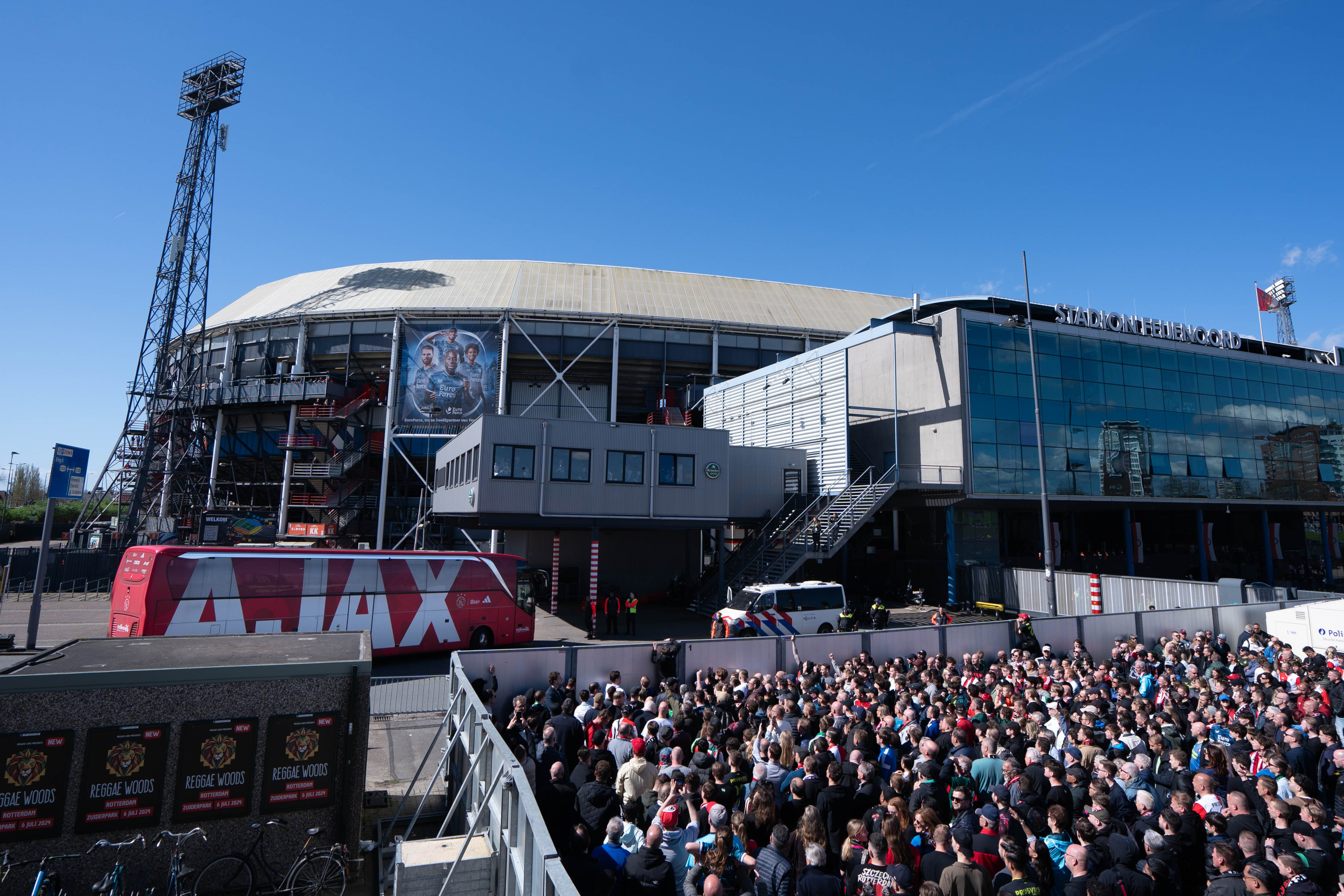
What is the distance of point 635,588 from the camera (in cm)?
3628

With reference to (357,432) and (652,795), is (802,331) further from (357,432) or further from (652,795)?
(652,795)

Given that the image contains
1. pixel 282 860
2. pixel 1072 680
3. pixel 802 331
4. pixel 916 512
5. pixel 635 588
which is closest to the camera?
pixel 282 860

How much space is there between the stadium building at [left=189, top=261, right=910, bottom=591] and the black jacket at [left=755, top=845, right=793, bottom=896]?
4446 cm

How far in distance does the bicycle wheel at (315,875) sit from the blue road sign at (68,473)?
54.4ft

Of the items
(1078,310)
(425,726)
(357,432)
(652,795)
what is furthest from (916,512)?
(357,432)

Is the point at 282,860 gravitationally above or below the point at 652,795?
below

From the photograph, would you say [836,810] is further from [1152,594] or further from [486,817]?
[1152,594]

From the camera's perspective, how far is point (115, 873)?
6.80 m

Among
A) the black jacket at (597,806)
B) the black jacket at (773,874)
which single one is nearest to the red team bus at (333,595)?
the black jacket at (597,806)

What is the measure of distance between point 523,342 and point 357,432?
14.3m

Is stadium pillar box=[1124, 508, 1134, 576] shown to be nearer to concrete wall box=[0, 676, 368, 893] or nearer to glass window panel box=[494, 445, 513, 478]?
glass window panel box=[494, 445, 513, 478]

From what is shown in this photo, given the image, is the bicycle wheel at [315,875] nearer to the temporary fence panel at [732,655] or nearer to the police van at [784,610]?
the temporary fence panel at [732,655]

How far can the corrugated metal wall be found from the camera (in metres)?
35.4

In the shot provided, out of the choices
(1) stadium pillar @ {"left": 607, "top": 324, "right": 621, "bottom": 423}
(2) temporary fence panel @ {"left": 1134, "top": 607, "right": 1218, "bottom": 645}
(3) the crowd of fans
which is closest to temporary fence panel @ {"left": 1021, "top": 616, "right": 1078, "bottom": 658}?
(2) temporary fence panel @ {"left": 1134, "top": 607, "right": 1218, "bottom": 645}
